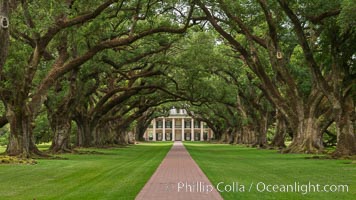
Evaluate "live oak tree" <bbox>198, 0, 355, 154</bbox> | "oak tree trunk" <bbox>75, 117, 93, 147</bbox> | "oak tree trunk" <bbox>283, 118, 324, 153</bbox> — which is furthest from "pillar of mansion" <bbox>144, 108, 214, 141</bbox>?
"oak tree trunk" <bbox>283, 118, 324, 153</bbox>

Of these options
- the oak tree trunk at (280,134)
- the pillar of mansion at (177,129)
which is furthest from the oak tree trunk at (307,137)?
the pillar of mansion at (177,129)

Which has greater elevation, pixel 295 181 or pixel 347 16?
pixel 347 16

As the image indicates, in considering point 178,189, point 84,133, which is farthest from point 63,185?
point 84,133

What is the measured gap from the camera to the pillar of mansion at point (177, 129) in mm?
154000

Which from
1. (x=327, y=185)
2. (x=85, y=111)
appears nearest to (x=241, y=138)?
(x=85, y=111)

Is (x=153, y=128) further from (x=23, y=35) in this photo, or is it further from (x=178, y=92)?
(x=23, y=35)

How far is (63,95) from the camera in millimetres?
35219

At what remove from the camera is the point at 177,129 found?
155375 mm

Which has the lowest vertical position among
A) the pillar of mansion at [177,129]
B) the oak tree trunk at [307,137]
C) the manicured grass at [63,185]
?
the manicured grass at [63,185]

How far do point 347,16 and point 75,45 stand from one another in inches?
604

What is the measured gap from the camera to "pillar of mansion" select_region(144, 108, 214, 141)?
6063 inches

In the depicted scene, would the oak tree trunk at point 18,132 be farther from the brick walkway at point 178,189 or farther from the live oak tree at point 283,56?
the brick walkway at point 178,189

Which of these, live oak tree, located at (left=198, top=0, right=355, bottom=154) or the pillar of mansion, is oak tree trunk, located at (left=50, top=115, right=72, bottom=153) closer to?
live oak tree, located at (left=198, top=0, right=355, bottom=154)

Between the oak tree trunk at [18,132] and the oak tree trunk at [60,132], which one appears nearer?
the oak tree trunk at [18,132]
